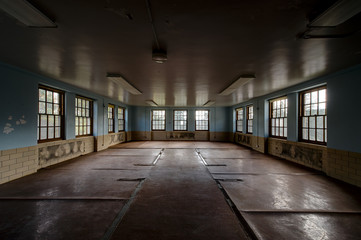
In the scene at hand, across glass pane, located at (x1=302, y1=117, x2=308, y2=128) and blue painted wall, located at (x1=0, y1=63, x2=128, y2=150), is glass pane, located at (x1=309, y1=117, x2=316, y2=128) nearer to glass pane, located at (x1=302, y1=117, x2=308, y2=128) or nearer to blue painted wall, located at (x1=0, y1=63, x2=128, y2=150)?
glass pane, located at (x1=302, y1=117, x2=308, y2=128)

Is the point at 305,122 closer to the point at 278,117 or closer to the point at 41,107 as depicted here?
the point at 278,117

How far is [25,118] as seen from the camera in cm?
421

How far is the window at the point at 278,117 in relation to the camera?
651 cm

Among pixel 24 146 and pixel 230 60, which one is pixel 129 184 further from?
pixel 230 60

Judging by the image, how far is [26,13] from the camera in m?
1.79

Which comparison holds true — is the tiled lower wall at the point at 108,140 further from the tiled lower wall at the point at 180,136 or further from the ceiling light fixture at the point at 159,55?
the ceiling light fixture at the point at 159,55

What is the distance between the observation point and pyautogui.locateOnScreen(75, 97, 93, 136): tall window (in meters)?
6.71

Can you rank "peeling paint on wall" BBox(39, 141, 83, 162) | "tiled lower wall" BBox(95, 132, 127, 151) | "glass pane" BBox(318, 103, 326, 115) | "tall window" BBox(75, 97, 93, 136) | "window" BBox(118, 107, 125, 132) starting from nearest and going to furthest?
"glass pane" BBox(318, 103, 326, 115), "peeling paint on wall" BBox(39, 141, 83, 162), "tall window" BBox(75, 97, 93, 136), "tiled lower wall" BBox(95, 132, 127, 151), "window" BBox(118, 107, 125, 132)

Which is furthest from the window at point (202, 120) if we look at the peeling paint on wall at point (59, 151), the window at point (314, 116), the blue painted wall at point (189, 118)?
the peeling paint on wall at point (59, 151)

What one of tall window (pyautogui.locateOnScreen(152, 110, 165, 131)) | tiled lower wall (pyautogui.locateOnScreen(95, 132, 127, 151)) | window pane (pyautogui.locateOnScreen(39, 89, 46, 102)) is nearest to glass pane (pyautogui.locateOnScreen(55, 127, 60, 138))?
window pane (pyautogui.locateOnScreen(39, 89, 46, 102))

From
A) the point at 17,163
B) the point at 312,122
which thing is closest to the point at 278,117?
the point at 312,122

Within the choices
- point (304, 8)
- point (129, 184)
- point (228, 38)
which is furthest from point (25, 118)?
point (304, 8)

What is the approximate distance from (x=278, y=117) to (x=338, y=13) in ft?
19.1

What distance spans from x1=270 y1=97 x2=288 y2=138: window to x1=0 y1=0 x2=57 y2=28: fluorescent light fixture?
728cm
